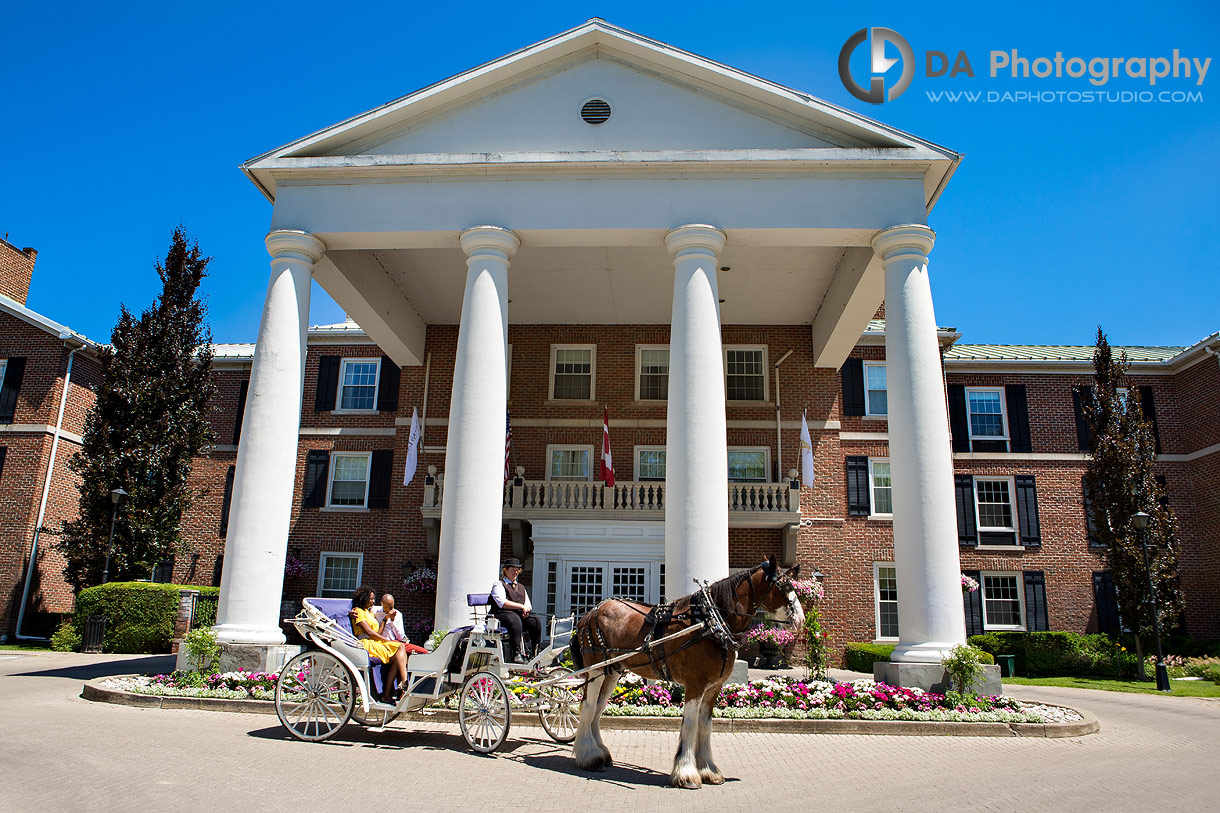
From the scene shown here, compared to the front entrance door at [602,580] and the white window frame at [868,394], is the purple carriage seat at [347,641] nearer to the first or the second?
the front entrance door at [602,580]

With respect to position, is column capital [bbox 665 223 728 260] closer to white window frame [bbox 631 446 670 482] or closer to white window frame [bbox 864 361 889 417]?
white window frame [bbox 631 446 670 482]

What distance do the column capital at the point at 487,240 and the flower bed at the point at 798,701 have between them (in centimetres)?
888

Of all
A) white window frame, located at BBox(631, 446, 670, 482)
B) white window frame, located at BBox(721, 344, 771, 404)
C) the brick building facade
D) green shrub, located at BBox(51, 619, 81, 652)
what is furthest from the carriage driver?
the brick building facade

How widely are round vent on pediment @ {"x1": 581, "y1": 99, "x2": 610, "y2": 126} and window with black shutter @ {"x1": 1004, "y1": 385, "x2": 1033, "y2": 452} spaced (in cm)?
1952

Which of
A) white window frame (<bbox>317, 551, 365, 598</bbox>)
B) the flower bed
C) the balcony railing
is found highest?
the balcony railing

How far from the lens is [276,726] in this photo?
1098cm

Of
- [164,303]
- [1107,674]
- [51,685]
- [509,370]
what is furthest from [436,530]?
[1107,674]

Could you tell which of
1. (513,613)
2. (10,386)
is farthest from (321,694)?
(10,386)

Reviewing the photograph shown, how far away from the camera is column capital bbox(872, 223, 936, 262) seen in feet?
52.9

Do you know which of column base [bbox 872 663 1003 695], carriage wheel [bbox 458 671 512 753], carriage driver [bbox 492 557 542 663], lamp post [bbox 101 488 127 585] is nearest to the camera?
carriage wheel [bbox 458 671 512 753]

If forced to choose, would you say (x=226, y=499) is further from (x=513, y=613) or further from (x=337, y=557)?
(x=513, y=613)

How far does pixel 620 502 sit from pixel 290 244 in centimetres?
1077

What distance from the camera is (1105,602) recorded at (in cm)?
2727

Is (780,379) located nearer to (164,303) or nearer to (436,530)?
(436,530)
